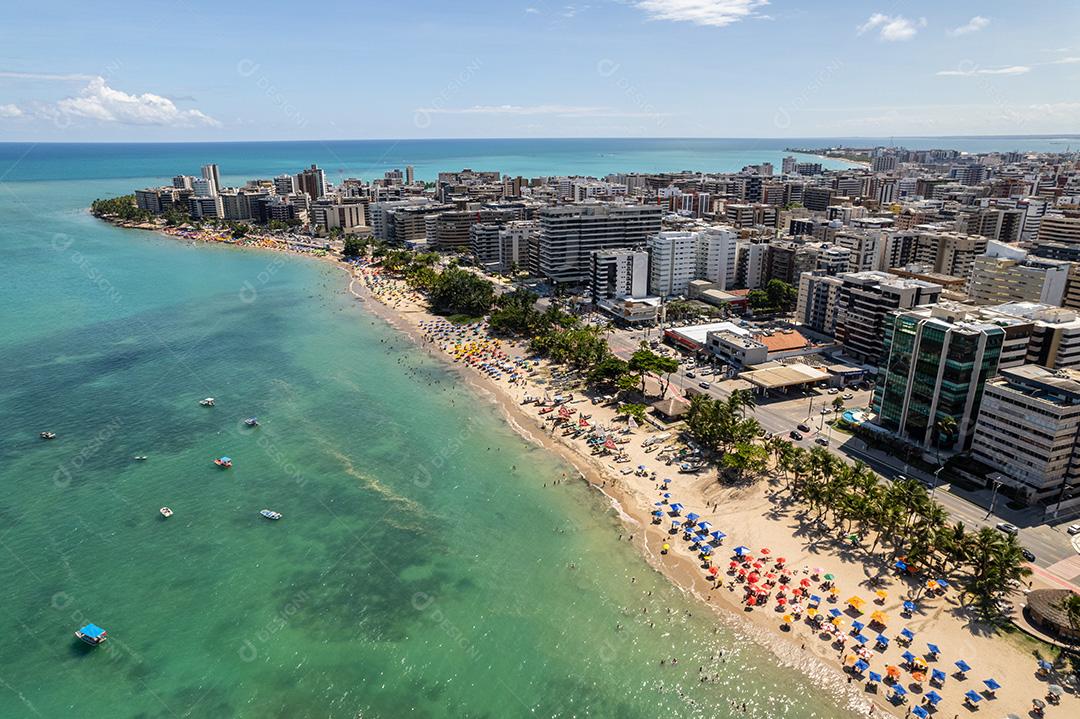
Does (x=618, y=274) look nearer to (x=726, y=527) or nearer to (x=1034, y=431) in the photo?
(x=726, y=527)

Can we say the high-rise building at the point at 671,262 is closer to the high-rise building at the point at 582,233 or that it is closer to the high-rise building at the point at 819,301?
the high-rise building at the point at 582,233

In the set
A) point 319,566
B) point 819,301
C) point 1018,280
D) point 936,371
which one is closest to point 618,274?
point 819,301

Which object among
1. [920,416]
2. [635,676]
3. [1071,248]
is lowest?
[635,676]

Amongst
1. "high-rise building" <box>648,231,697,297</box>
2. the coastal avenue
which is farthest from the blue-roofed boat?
"high-rise building" <box>648,231,697,297</box>

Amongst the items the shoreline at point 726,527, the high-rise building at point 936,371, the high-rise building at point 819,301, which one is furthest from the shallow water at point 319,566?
the high-rise building at point 819,301

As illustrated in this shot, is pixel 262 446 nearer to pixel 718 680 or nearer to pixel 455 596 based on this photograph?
pixel 455 596

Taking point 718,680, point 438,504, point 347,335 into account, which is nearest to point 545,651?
point 718,680
